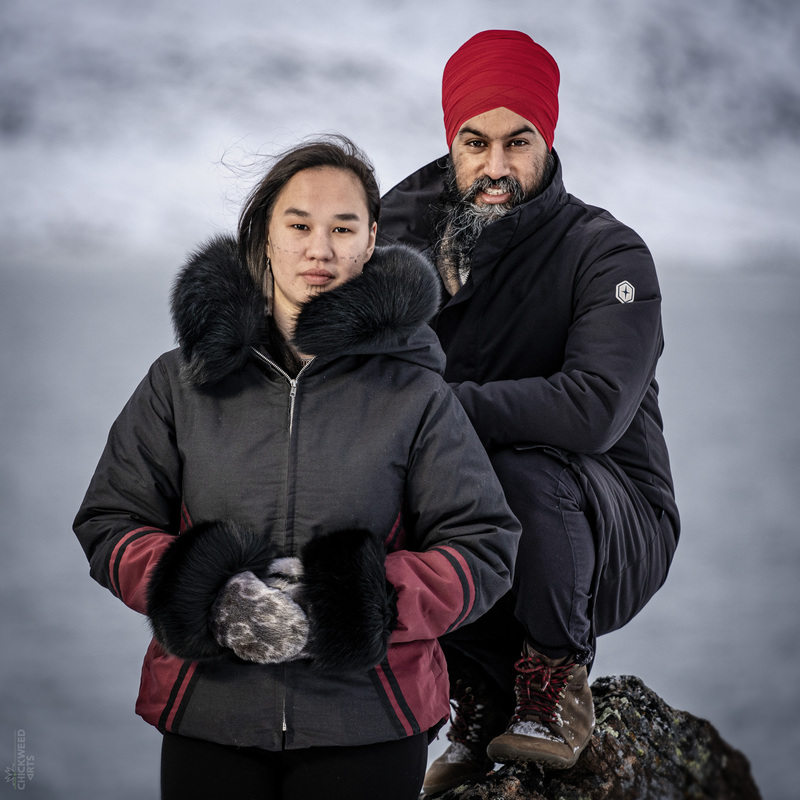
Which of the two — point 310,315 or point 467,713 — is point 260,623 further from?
point 467,713

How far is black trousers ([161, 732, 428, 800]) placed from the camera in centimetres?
148

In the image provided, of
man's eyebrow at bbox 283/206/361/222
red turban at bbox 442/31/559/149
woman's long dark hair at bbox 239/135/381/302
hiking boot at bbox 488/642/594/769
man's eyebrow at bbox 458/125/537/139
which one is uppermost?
red turban at bbox 442/31/559/149

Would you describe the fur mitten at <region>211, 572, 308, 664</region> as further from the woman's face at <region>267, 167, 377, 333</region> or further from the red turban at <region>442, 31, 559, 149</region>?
the red turban at <region>442, 31, 559, 149</region>

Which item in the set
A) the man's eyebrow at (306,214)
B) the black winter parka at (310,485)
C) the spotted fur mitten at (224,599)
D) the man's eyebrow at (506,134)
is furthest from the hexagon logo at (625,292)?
the spotted fur mitten at (224,599)

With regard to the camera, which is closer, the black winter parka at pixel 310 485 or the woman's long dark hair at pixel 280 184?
the black winter parka at pixel 310 485

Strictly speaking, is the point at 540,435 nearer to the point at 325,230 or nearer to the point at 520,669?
the point at 520,669

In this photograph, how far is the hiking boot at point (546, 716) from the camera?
71.4 inches

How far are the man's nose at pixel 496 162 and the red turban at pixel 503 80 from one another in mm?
95

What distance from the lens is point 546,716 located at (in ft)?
6.04

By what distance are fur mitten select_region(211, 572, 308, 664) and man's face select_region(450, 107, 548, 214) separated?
3.76 feet

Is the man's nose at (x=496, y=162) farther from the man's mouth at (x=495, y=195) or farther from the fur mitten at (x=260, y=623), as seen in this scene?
the fur mitten at (x=260, y=623)

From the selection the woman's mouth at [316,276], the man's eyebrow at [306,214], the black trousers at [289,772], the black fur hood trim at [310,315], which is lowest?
the black trousers at [289,772]

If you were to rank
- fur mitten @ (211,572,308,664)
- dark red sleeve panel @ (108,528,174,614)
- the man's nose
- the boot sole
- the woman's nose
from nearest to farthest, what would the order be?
fur mitten @ (211,572,308,664), dark red sleeve panel @ (108,528,174,614), the woman's nose, the boot sole, the man's nose

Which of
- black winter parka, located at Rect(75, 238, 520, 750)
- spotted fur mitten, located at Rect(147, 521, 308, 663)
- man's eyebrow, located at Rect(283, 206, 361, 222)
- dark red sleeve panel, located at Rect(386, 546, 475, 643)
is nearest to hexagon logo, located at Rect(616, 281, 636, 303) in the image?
black winter parka, located at Rect(75, 238, 520, 750)
